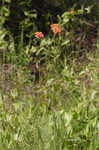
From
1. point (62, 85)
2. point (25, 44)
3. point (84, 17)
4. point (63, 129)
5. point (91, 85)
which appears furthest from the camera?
point (84, 17)

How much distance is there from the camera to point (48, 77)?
4312 millimetres

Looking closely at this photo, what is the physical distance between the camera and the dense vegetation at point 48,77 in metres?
3.09

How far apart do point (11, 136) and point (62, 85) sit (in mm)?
917

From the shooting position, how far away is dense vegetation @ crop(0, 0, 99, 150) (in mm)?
3090

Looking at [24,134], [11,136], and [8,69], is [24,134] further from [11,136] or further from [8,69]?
[8,69]

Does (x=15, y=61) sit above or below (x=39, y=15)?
below

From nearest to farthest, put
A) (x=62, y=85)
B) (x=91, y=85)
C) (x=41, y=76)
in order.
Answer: (x=91, y=85)
(x=62, y=85)
(x=41, y=76)

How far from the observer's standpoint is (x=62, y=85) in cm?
392

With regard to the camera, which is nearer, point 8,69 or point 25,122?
point 25,122

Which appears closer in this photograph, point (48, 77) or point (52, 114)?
point (52, 114)

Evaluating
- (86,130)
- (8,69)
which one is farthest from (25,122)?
(8,69)

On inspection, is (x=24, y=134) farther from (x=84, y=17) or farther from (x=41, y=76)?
(x=84, y=17)

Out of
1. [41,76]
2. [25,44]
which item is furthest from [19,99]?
[25,44]

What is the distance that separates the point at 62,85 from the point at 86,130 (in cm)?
85
